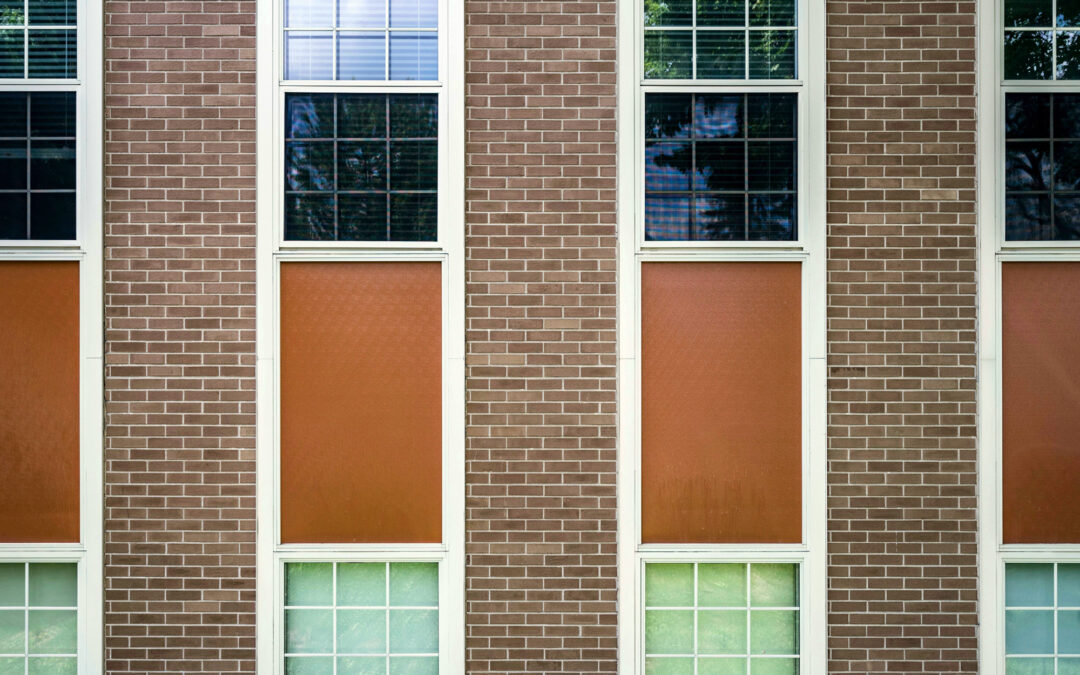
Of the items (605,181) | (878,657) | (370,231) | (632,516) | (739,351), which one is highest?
(605,181)

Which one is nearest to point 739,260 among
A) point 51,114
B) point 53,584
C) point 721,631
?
point 721,631

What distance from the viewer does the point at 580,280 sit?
424 centimetres

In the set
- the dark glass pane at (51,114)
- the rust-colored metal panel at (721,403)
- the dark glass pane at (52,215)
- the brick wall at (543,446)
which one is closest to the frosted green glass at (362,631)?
the brick wall at (543,446)

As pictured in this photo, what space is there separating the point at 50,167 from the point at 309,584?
3290mm

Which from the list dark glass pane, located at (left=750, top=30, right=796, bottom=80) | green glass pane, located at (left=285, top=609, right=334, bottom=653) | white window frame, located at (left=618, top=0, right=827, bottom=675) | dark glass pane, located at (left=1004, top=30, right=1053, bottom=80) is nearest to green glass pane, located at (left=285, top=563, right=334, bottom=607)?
green glass pane, located at (left=285, top=609, right=334, bottom=653)

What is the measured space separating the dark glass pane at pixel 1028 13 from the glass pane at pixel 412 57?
392cm

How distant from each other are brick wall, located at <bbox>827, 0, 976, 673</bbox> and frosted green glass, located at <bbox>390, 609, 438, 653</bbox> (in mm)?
2673

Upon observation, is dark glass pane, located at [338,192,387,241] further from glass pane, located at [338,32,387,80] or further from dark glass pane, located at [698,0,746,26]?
dark glass pane, located at [698,0,746,26]

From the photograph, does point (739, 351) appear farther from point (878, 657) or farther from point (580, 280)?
point (878, 657)

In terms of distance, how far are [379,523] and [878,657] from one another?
3454 millimetres

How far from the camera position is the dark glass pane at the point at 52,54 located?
429 cm

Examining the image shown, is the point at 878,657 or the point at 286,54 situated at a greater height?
the point at 286,54

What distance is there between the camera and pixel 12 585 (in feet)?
14.0

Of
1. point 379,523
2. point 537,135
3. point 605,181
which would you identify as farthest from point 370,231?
point 379,523
